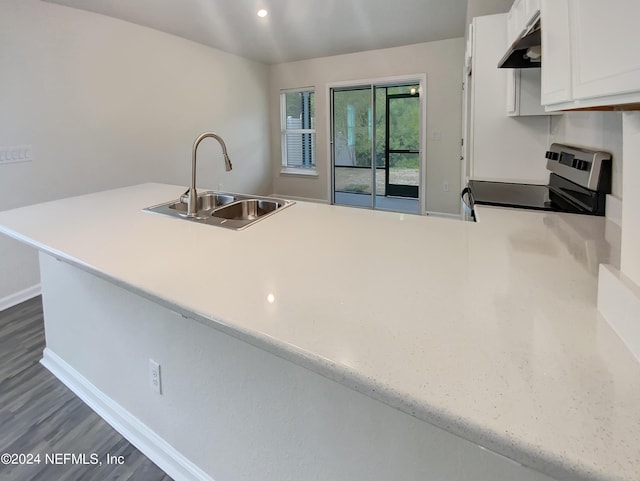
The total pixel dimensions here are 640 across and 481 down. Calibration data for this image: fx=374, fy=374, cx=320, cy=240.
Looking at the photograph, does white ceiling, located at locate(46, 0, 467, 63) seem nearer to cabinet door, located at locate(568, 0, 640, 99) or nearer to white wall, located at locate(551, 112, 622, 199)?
white wall, located at locate(551, 112, 622, 199)

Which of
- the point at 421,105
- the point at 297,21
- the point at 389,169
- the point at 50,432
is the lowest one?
the point at 50,432

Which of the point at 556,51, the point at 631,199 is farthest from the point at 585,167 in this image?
the point at 631,199

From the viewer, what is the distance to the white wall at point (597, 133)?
1562 millimetres

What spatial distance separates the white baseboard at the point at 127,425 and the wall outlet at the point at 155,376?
23 cm

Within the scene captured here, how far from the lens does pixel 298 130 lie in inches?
248

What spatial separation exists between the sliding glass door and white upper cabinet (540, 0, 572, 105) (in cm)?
402

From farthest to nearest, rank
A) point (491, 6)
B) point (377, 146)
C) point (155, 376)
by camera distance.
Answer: point (377, 146) < point (491, 6) < point (155, 376)

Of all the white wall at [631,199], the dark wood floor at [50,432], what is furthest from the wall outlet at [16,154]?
the white wall at [631,199]

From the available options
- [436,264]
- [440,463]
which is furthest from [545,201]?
[440,463]

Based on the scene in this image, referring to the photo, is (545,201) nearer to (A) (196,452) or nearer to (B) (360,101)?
(A) (196,452)

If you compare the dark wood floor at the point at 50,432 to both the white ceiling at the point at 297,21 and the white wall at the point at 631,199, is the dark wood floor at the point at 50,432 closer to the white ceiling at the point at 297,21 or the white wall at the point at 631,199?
the white wall at the point at 631,199

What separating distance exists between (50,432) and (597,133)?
293 cm

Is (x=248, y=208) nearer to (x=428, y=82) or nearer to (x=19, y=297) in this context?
(x=19, y=297)

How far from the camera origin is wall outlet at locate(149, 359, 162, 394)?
5.02 ft
